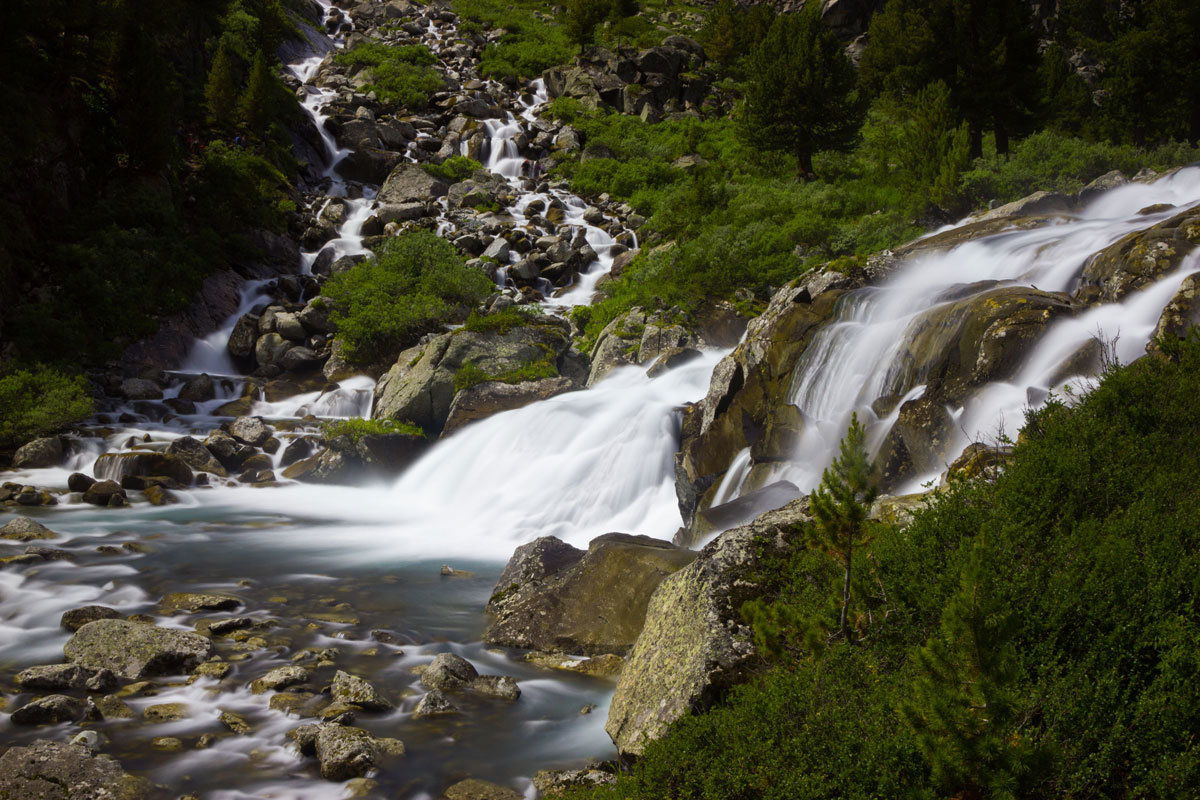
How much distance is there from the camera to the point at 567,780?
6062 millimetres

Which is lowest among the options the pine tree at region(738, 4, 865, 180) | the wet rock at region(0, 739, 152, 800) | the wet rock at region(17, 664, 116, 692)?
the wet rock at region(0, 739, 152, 800)

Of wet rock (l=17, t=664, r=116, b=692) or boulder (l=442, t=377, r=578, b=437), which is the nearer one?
wet rock (l=17, t=664, r=116, b=692)

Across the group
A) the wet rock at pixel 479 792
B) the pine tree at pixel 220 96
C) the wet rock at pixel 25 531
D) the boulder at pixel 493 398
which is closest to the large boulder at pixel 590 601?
the wet rock at pixel 479 792

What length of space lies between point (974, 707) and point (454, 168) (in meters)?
43.5

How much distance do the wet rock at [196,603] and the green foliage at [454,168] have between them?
34.7m

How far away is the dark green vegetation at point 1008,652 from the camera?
3.43m

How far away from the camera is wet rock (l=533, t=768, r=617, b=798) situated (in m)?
5.90

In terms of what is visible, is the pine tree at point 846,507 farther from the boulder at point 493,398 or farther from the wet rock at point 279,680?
the boulder at point 493,398

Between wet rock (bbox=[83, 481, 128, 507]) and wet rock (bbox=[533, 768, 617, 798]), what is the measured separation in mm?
14937

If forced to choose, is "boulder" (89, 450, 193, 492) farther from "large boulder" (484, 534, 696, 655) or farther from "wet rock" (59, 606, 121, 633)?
"large boulder" (484, 534, 696, 655)

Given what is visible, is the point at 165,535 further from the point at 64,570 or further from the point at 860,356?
the point at 860,356

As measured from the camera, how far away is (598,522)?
15562 mm

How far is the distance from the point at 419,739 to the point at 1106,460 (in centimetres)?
650

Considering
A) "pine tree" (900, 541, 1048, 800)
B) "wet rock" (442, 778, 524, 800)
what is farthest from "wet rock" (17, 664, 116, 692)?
"pine tree" (900, 541, 1048, 800)
